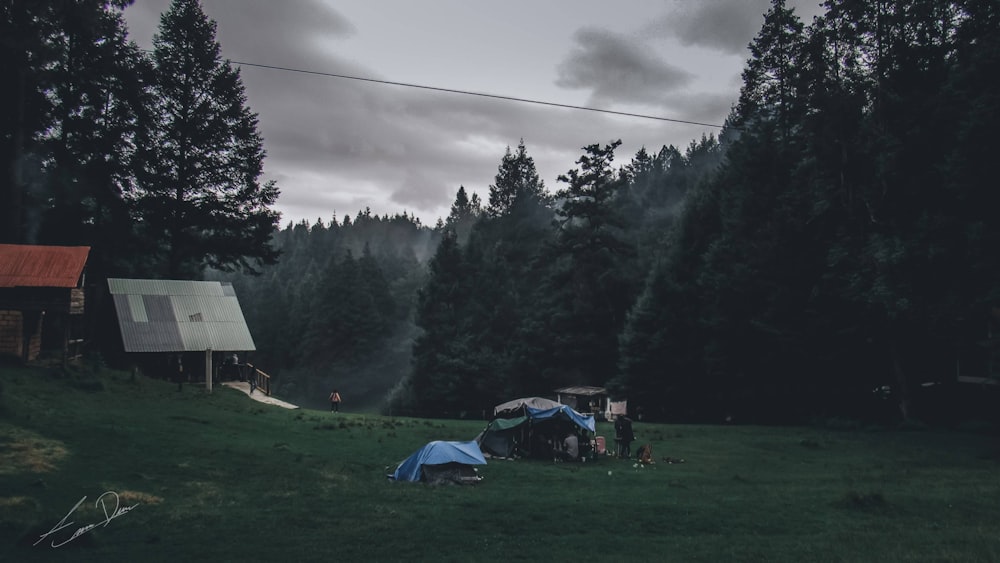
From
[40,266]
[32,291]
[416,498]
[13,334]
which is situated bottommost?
[416,498]

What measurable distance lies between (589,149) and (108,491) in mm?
57900

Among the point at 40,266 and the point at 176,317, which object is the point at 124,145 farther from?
the point at 40,266

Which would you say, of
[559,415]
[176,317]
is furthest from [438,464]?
[176,317]

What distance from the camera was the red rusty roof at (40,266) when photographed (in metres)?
31.5

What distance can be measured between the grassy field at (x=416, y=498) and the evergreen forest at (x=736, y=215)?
37.3ft

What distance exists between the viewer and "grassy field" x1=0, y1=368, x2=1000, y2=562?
1341cm

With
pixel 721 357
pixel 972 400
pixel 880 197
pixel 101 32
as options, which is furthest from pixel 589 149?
pixel 101 32

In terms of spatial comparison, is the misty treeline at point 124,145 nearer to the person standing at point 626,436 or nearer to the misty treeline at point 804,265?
the misty treeline at point 804,265

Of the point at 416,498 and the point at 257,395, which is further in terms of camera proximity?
the point at 257,395

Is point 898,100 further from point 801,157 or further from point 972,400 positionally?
point 972,400

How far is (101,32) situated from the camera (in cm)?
4131

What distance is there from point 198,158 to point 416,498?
3985 centimetres

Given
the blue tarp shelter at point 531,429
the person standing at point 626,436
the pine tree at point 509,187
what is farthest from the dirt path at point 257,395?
the pine tree at point 509,187

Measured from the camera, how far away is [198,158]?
1930 inches
